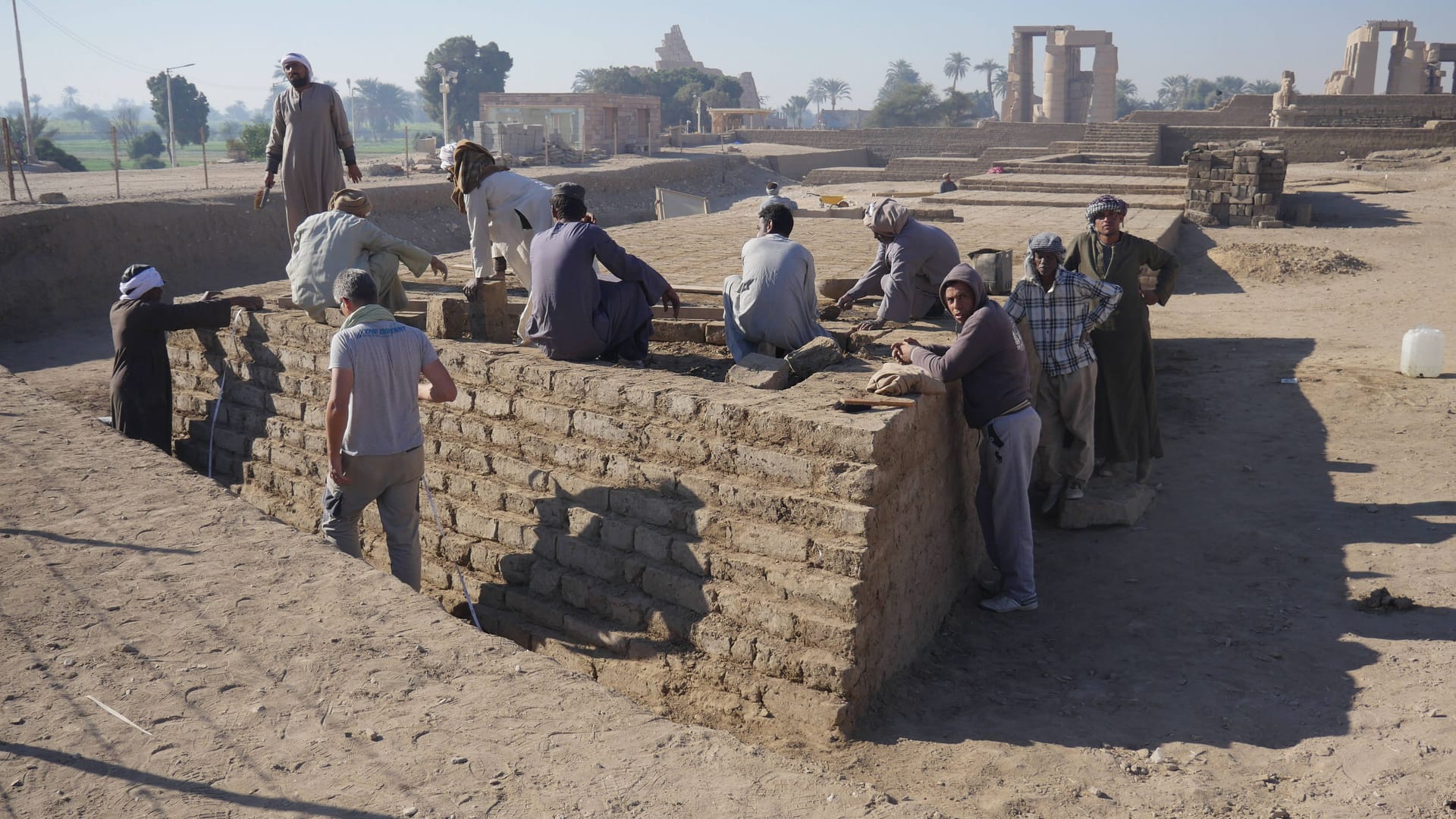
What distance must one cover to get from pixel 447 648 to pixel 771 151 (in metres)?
34.3

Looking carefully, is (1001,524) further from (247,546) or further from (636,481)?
(247,546)

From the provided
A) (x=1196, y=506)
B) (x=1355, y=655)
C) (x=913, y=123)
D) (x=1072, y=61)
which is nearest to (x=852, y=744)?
(x=1355, y=655)

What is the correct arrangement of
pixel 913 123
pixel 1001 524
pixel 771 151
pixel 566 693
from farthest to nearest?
pixel 913 123, pixel 771 151, pixel 1001 524, pixel 566 693

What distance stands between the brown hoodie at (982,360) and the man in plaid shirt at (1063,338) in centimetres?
76

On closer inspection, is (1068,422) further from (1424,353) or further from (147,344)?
(147,344)

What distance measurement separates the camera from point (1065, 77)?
1667 inches

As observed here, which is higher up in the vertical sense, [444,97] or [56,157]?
[444,97]

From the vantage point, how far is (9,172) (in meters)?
13.8

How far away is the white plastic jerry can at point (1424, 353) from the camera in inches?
313

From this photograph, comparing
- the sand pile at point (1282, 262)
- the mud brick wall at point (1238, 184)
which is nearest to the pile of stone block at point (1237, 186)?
the mud brick wall at point (1238, 184)

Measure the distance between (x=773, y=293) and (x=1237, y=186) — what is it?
40.9ft

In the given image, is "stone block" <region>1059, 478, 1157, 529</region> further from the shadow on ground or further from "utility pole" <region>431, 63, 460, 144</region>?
"utility pole" <region>431, 63, 460, 144</region>

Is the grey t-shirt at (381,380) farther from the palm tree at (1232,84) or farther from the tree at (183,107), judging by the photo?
the palm tree at (1232,84)

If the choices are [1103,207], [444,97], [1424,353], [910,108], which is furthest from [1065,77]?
[1103,207]
